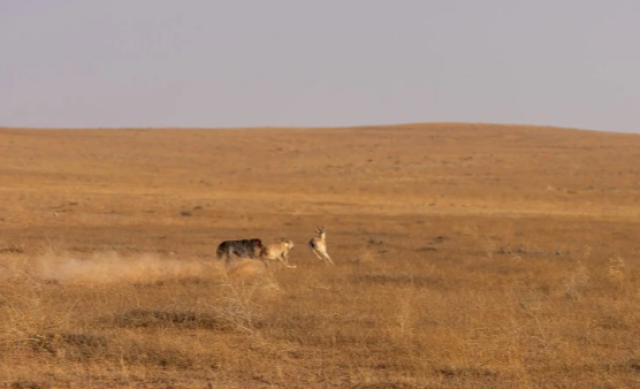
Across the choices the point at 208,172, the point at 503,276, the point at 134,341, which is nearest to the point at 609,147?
the point at 208,172

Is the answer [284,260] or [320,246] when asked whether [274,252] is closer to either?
[284,260]

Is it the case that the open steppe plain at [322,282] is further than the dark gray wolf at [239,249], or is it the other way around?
the dark gray wolf at [239,249]

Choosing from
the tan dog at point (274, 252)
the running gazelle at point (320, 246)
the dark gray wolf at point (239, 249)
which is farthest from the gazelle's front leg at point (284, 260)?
the running gazelle at point (320, 246)

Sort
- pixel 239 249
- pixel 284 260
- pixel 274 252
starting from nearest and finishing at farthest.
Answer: pixel 239 249 < pixel 274 252 < pixel 284 260

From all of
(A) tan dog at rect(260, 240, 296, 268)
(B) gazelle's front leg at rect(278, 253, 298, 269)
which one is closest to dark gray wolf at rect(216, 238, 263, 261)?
(A) tan dog at rect(260, 240, 296, 268)

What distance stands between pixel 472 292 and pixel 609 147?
57235mm

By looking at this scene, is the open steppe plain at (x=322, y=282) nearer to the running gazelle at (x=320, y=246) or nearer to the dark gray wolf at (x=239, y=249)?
the dark gray wolf at (x=239, y=249)

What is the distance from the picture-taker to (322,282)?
14547 mm

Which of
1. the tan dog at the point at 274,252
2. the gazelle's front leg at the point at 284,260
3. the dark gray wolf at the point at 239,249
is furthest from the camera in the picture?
the tan dog at the point at 274,252

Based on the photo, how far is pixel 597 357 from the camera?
8852 millimetres

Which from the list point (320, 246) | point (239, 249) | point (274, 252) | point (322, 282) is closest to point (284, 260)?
point (274, 252)

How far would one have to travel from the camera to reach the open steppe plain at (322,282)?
8258mm

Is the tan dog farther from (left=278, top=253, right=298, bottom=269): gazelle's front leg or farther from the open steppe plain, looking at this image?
the open steppe plain

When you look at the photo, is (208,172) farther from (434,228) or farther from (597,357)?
(597,357)
